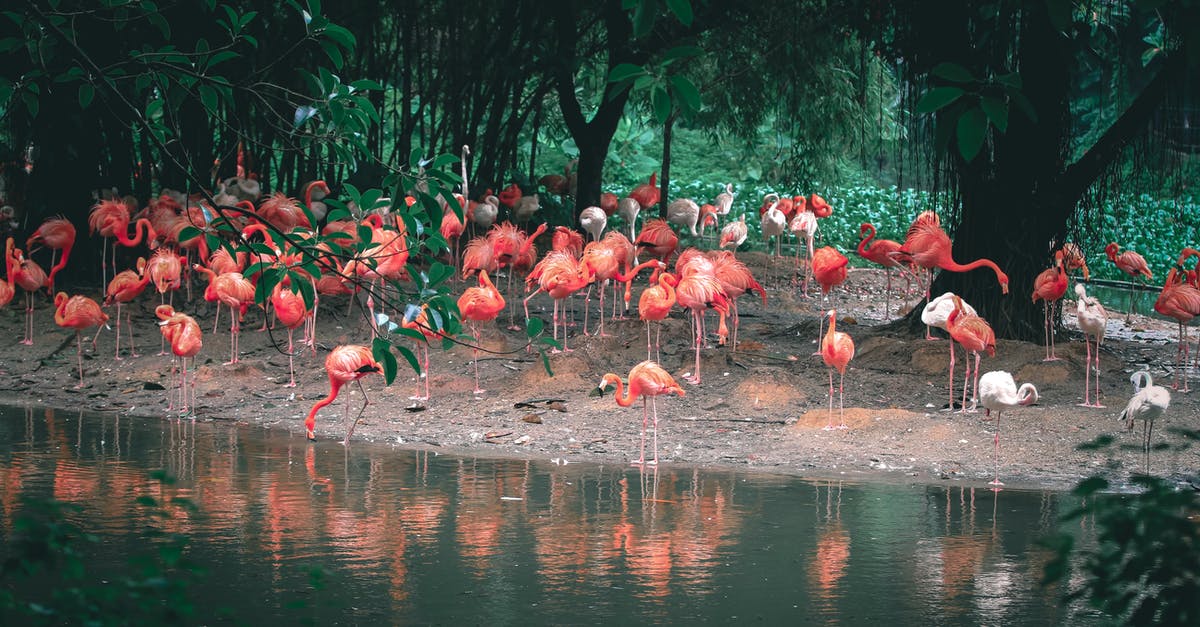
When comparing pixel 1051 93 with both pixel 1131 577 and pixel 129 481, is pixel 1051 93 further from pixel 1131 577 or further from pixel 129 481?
pixel 1131 577

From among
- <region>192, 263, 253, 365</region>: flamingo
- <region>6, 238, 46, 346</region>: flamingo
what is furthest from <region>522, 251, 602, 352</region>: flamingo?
<region>6, 238, 46, 346</region>: flamingo

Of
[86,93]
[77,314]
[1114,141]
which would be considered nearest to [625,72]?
[86,93]

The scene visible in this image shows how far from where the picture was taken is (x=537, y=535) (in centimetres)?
603

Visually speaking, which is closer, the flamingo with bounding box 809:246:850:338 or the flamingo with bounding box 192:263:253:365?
the flamingo with bounding box 192:263:253:365

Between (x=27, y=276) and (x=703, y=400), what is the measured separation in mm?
6385

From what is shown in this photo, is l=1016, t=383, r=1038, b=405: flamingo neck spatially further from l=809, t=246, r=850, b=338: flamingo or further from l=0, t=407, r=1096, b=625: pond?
l=809, t=246, r=850, b=338: flamingo

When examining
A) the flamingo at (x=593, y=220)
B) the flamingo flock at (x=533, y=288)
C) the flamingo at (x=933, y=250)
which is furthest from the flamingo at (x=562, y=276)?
the flamingo at (x=593, y=220)

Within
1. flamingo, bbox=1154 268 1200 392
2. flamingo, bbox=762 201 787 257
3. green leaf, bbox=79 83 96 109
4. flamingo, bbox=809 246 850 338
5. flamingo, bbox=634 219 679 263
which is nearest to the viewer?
green leaf, bbox=79 83 96 109

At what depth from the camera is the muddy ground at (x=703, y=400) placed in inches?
311

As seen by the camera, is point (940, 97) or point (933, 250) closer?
point (940, 97)

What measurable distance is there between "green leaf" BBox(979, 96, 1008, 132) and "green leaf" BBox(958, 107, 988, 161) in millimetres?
19

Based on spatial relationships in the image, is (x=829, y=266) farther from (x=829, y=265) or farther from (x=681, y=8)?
(x=681, y=8)

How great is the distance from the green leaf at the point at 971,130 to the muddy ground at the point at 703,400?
179 inches

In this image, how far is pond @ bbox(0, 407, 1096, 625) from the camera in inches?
195
